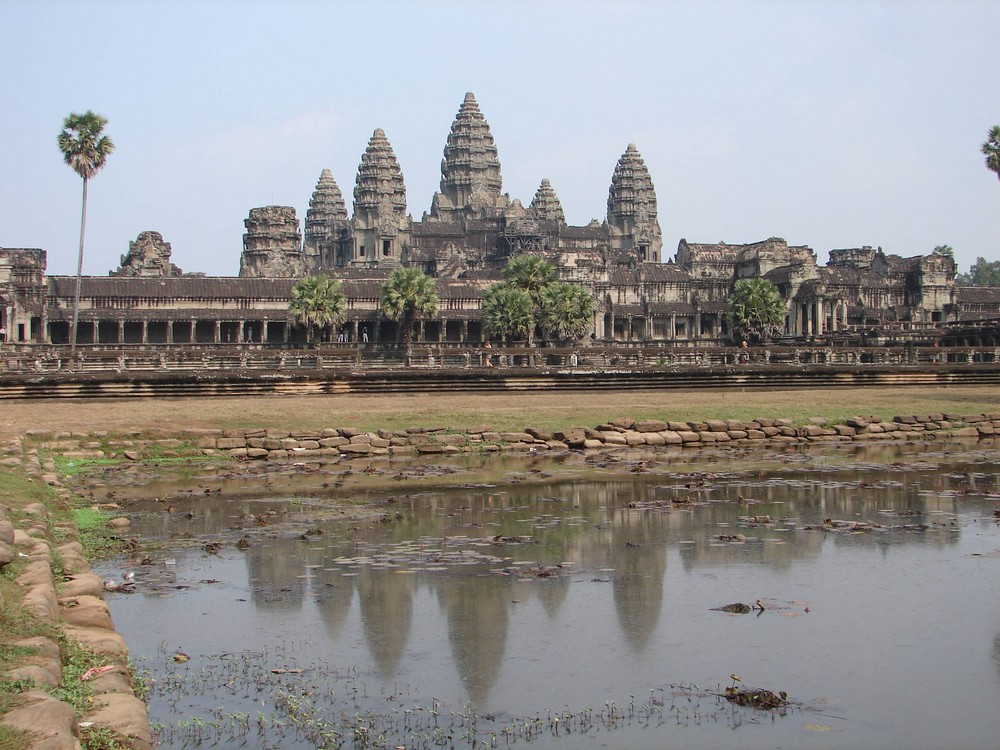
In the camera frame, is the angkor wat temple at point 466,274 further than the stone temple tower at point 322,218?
No

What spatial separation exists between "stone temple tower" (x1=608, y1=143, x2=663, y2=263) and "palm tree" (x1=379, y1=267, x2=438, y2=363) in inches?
2729

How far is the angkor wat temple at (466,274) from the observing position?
86.6m

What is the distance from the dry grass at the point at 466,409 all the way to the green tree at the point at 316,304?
4385 cm

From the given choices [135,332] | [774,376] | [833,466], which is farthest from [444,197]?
[833,466]

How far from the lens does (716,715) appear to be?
340 inches

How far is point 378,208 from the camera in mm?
145375

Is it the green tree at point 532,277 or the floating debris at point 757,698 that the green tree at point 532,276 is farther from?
the floating debris at point 757,698

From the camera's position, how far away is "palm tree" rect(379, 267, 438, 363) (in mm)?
81562

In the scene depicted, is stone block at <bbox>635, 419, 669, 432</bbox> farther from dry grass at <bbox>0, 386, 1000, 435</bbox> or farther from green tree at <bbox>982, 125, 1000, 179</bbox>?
green tree at <bbox>982, 125, 1000, 179</bbox>

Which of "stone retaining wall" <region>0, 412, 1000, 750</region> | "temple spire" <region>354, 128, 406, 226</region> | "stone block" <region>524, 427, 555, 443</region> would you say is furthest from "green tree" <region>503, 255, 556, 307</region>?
"temple spire" <region>354, 128, 406, 226</region>

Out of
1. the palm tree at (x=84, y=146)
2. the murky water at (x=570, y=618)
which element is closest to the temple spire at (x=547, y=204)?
the palm tree at (x=84, y=146)

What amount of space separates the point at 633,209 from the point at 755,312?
2670 inches

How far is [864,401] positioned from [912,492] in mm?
15545

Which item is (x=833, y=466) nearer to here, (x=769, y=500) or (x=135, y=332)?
(x=769, y=500)
